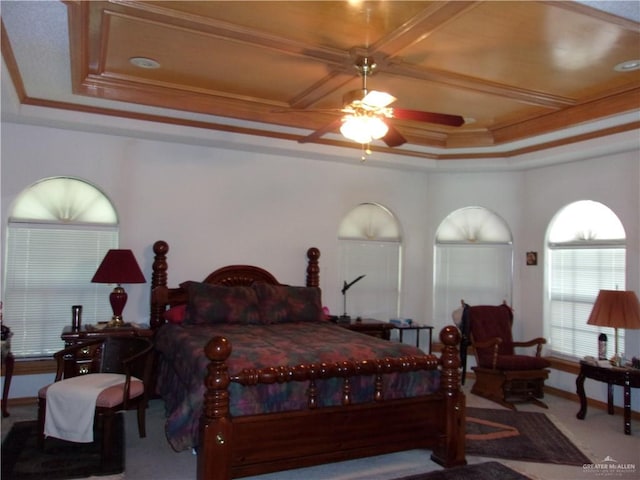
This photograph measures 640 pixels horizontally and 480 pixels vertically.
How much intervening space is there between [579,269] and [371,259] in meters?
2.26

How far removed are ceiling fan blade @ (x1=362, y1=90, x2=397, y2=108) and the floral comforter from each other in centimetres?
165

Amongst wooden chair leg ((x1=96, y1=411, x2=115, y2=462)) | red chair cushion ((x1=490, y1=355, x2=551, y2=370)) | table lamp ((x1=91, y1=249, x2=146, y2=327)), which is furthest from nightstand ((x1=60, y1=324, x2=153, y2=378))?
red chair cushion ((x1=490, y1=355, x2=551, y2=370))

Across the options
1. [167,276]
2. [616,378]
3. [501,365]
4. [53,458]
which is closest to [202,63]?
[167,276]

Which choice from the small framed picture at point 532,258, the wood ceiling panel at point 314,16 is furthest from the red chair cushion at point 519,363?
the wood ceiling panel at point 314,16

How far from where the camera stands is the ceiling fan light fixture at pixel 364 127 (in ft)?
10.8

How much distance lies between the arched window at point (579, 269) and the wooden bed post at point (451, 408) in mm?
2471

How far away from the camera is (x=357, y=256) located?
20.4 feet

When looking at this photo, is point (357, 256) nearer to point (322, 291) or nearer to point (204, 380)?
point (322, 291)

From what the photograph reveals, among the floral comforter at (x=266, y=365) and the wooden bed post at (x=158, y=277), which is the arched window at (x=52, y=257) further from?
the floral comforter at (x=266, y=365)

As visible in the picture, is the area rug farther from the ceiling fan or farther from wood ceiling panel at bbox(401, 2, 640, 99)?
wood ceiling panel at bbox(401, 2, 640, 99)

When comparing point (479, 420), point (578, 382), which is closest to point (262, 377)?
point (479, 420)

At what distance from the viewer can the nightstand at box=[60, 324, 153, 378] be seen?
434 centimetres

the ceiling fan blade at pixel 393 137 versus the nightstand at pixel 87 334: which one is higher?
the ceiling fan blade at pixel 393 137

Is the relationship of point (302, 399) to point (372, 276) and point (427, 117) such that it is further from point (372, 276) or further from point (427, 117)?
point (372, 276)
